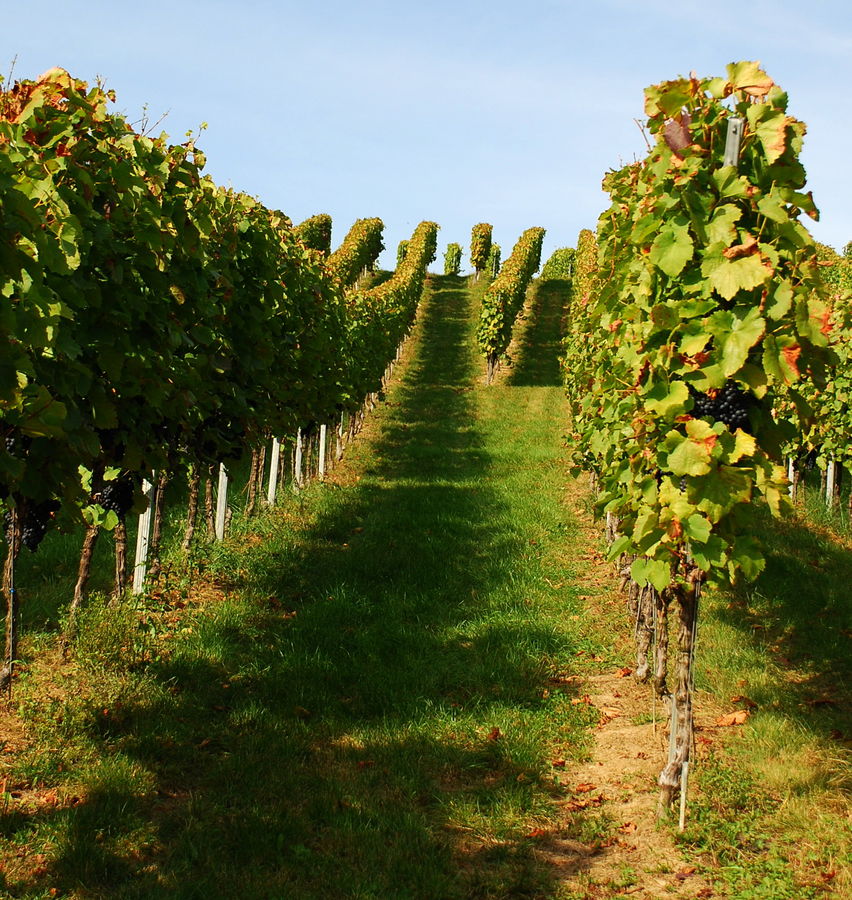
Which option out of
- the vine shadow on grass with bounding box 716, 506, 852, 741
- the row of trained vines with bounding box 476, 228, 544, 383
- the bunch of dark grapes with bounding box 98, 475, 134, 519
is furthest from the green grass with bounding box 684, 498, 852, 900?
the row of trained vines with bounding box 476, 228, 544, 383

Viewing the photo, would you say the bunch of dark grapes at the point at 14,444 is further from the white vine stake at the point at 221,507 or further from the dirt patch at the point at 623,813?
the white vine stake at the point at 221,507

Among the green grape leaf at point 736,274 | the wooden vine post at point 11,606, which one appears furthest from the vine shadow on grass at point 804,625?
the wooden vine post at point 11,606

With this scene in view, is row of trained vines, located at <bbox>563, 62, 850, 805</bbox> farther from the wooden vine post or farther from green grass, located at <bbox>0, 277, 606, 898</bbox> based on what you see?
the wooden vine post

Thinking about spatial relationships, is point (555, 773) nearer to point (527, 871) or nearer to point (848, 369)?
point (527, 871)

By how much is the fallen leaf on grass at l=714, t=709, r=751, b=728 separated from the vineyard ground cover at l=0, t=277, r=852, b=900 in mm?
56

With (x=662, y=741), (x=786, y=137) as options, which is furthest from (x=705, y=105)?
(x=662, y=741)

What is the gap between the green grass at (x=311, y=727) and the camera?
14.7ft

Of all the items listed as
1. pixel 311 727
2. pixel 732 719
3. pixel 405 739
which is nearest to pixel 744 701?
pixel 732 719

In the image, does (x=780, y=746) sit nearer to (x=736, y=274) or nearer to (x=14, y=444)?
(x=736, y=274)

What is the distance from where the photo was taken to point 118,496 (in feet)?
Answer: 20.1

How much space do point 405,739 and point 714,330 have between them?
3.23 metres

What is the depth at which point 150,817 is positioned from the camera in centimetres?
485

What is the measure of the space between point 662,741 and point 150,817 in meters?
3.24

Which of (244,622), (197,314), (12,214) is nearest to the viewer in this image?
(12,214)
